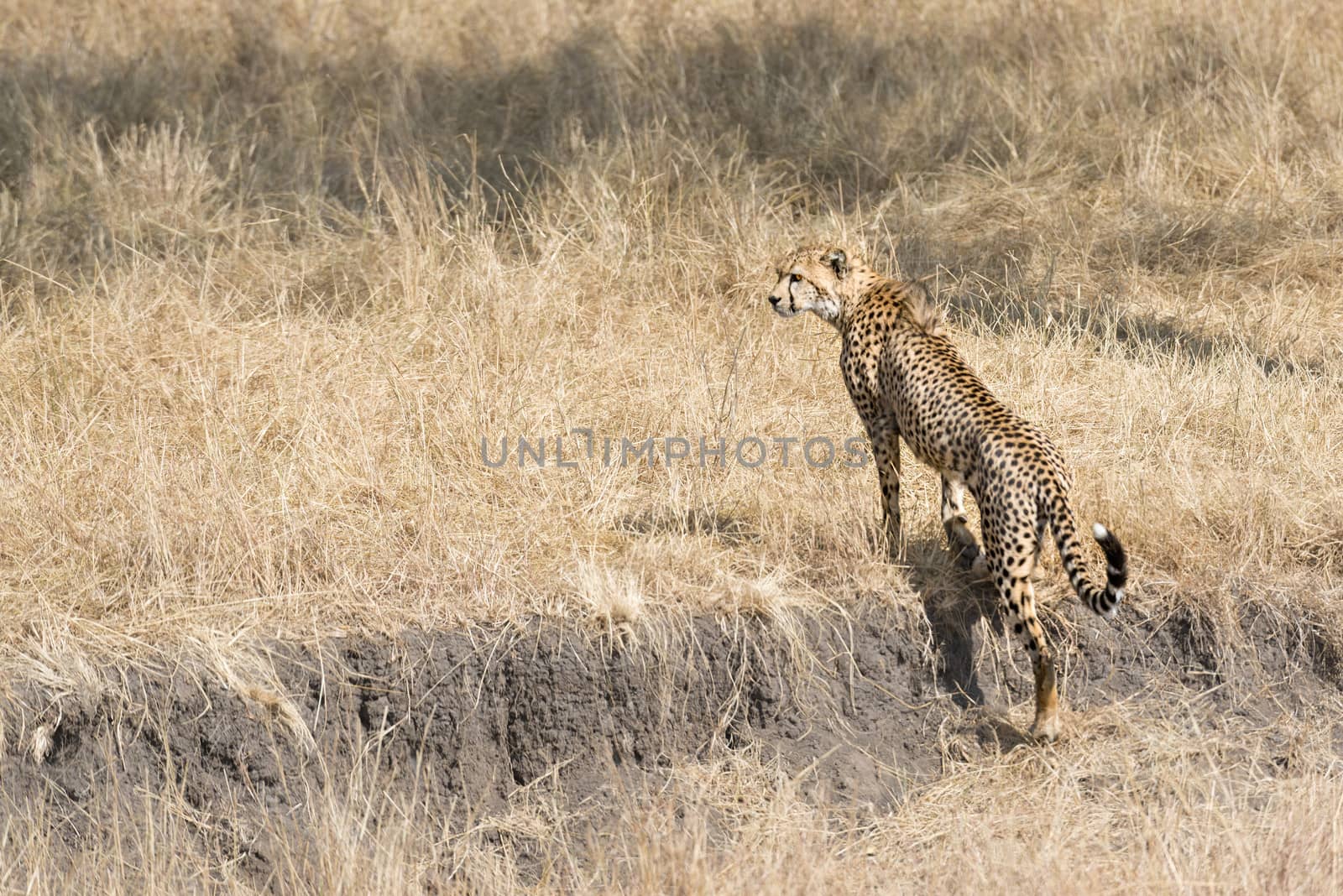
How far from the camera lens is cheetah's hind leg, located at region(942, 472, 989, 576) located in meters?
4.69

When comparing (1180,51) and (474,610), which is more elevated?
(1180,51)

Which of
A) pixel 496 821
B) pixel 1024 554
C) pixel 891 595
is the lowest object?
pixel 496 821

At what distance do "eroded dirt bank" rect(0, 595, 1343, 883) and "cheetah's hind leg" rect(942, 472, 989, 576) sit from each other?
153mm

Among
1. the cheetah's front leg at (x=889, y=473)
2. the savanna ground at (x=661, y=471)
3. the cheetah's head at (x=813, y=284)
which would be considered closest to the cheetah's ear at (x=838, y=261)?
the cheetah's head at (x=813, y=284)

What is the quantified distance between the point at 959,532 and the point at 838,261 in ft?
3.13

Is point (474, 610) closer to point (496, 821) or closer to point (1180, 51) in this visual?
point (496, 821)

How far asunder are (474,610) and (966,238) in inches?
141

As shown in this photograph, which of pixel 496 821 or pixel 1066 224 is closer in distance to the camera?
pixel 496 821

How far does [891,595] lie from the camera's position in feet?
15.4

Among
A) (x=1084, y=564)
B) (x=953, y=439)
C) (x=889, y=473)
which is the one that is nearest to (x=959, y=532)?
(x=889, y=473)

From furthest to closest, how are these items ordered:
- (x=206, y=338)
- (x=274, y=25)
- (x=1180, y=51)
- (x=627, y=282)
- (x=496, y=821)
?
(x=274, y=25) < (x=1180, y=51) < (x=627, y=282) < (x=206, y=338) < (x=496, y=821)

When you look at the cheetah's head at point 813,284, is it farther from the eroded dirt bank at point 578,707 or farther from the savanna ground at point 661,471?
the eroded dirt bank at point 578,707

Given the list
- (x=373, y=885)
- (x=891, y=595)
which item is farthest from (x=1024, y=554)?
(x=373, y=885)

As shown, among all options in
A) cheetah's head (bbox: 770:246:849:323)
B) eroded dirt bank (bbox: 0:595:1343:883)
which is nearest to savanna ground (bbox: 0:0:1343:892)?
eroded dirt bank (bbox: 0:595:1343:883)
